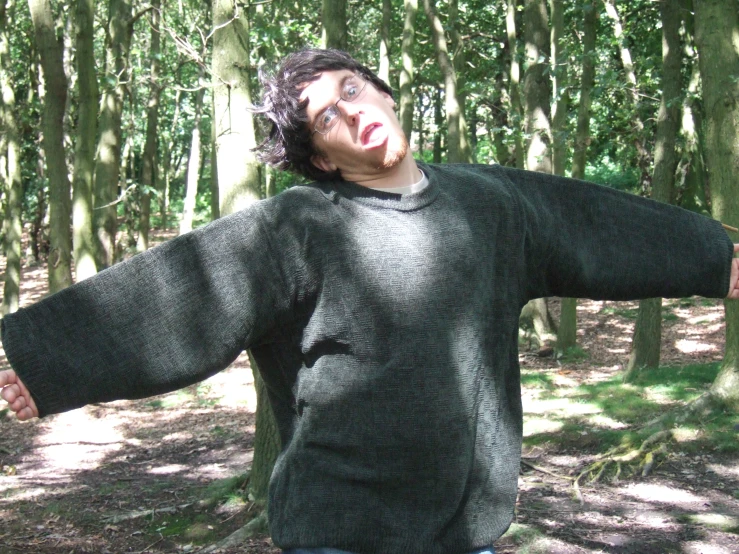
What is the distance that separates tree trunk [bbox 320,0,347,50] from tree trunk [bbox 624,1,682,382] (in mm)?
3619

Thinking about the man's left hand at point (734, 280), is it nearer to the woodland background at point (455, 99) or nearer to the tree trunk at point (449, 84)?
the woodland background at point (455, 99)

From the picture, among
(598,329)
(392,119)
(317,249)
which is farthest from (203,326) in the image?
(598,329)

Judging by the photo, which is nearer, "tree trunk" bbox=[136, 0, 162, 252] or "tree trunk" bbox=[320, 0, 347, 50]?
"tree trunk" bbox=[320, 0, 347, 50]

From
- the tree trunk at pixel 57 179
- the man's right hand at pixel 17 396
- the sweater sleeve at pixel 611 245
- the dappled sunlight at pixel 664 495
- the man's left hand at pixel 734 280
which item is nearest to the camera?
the man's right hand at pixel 17 396

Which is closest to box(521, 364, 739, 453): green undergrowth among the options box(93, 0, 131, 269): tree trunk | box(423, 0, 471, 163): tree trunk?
box(423, 0, 471, 163): tree trunk

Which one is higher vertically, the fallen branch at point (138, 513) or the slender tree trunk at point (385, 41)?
the slender tree trunk at point (385, 41)

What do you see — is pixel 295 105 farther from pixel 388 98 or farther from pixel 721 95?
Answer: pixel 721 95

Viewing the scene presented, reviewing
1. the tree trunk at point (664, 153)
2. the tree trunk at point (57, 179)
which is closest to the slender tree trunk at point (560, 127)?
the tree trunk at point (664, 153)

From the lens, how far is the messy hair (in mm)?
2277

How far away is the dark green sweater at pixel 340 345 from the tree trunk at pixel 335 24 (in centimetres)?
660

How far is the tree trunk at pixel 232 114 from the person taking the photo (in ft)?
17.2

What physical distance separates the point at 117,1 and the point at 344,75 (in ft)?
39.3

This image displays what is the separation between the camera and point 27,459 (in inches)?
332

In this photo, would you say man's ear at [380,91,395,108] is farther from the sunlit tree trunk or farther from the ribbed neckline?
the sunlit tree trunk
